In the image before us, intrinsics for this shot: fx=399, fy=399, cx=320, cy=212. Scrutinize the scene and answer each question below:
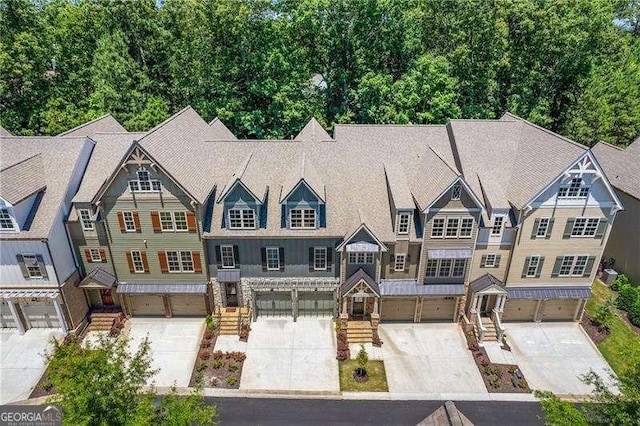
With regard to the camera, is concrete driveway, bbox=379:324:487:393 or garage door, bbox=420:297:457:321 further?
garage door, bbox=420:297:457:321

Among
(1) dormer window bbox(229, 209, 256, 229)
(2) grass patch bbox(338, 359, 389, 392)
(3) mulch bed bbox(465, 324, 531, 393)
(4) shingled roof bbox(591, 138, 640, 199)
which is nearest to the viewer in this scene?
(2) grass patch bbox(338, 359, 389, 392)

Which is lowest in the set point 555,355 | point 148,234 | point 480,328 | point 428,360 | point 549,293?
point 555,355

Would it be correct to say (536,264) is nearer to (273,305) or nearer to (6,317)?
(273,305)

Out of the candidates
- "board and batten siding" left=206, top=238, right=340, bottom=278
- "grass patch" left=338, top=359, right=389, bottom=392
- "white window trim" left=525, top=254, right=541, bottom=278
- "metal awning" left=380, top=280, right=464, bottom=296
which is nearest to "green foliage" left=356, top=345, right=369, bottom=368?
"grass patch" left=338, top=359, right=389, bottom=392

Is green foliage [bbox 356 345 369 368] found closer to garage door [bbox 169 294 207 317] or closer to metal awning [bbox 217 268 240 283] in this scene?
metal awning [bbox 217 268 240 283]

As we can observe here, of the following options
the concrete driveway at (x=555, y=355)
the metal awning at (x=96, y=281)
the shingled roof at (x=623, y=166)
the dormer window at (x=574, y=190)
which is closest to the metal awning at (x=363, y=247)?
the concrete driveway at (x=555, y=355)

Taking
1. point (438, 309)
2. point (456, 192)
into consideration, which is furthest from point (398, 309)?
point (456, 192)
